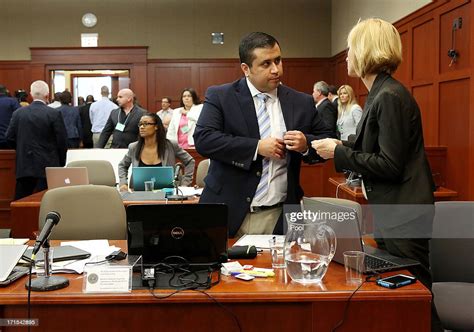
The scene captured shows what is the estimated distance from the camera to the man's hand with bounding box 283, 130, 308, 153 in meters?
2.37

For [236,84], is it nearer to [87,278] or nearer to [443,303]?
[87,278]

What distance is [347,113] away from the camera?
7520 mm

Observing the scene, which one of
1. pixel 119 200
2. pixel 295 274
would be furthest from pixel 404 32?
pixel 295 274

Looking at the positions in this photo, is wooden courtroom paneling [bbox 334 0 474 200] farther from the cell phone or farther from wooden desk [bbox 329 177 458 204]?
the cell phone

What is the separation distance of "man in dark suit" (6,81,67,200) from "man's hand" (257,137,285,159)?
15.2 ft

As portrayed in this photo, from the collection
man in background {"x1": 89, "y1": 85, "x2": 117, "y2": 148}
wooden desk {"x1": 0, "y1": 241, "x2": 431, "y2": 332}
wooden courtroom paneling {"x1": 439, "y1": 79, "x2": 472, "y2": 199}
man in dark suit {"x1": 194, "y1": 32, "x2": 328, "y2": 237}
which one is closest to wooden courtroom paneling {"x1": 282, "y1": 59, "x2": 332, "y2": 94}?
man in background {"x1": 89, "y1": 85, "x2": 117, "y2": 148}

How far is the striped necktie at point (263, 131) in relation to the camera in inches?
101

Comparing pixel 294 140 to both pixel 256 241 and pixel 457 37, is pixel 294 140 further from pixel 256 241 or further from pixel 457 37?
pixel 457 37

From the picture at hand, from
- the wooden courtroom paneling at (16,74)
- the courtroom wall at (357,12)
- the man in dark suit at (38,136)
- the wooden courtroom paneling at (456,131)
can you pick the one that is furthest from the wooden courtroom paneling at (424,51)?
the wooden courtroom paneling at (16,74)

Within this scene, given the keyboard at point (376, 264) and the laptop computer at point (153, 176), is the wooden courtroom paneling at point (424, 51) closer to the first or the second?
the laptop computer at point (153, 176)

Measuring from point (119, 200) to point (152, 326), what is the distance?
4.78 feet

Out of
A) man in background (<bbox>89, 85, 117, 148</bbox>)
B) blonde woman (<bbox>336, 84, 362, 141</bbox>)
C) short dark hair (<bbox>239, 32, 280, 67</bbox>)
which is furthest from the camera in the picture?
man in background (<bbox>89, 85, 117, 148</bbox>)

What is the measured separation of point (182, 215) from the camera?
1.95 metres

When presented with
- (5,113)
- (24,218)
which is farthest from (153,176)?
(5,113)
